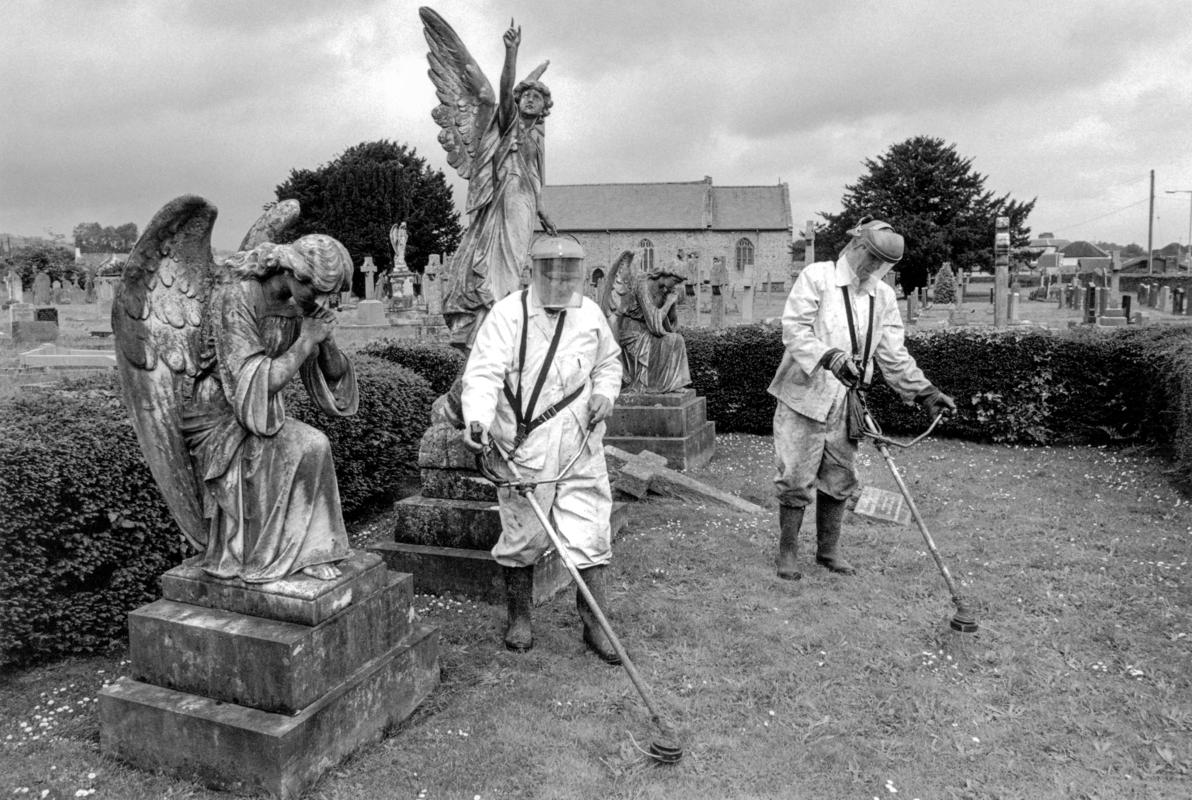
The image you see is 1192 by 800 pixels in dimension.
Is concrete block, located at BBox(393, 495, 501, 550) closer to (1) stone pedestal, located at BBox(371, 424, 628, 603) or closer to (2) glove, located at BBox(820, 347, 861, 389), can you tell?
(1) stone pedestal, located at BBox(371, 424, 628, 603)

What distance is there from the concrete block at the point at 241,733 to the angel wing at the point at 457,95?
3659 mm

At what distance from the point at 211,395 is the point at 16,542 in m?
1.48

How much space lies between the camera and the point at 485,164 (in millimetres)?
5547

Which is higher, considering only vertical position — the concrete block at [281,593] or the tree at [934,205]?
the tree at [934,205]

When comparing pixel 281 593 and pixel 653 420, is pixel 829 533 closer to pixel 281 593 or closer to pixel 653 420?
pixel 281 593

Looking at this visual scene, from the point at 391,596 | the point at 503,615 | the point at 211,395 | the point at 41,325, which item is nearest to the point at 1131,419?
the point at 503,615

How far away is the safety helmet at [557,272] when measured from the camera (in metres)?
3.91

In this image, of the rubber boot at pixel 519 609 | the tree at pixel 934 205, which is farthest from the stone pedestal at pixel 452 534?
the tree at pixel 934 205

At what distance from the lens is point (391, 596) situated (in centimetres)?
351

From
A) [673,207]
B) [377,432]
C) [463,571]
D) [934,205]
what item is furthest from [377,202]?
[463,571]

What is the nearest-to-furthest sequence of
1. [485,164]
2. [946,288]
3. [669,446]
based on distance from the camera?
[485,164], [669,446], [946,288]

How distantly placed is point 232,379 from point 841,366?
3228 mm

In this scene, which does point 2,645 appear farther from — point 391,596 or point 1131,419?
point 1131,419

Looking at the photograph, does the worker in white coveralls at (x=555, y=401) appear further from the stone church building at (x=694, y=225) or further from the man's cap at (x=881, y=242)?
the stone church building at (x=694, y=225)
